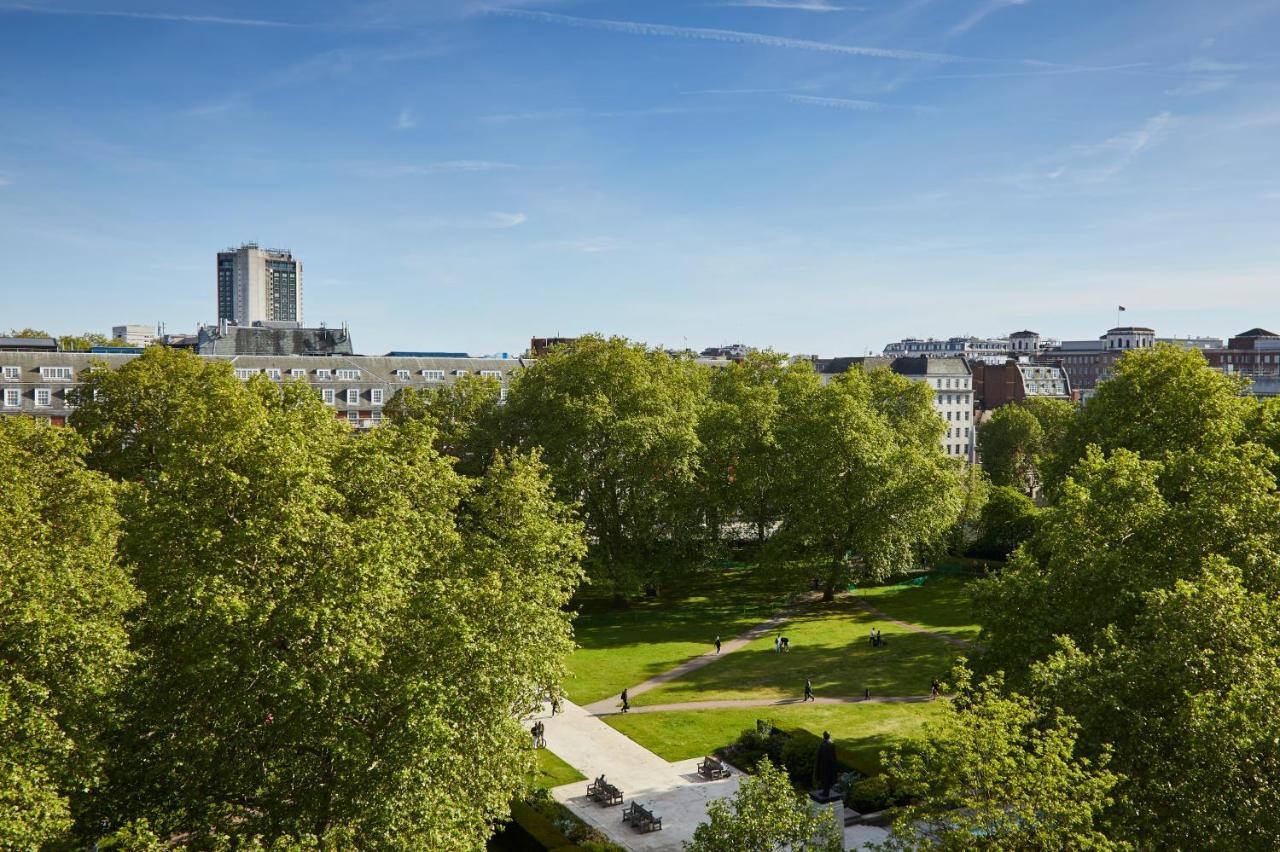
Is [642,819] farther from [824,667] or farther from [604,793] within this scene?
[824,667]

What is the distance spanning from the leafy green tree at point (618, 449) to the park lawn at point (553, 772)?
73.0 ft

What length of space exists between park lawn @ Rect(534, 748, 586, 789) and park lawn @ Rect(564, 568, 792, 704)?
563cm

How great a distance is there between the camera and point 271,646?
2366 centimetres

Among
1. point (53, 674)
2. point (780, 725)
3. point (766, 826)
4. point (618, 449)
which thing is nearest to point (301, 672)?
point (53, 674)

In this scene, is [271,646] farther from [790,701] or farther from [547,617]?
[790,701]

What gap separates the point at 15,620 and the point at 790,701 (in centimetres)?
3392

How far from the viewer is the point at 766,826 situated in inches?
786

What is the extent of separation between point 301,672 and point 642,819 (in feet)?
51.2

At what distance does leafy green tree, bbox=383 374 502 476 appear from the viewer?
2771 inches

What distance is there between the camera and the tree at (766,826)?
19891 millimetres

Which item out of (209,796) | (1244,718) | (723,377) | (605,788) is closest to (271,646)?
(209,796)

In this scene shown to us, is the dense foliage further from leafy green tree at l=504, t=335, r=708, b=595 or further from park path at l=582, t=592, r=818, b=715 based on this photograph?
leafy green tree at l=504, t=335, r=708, b=595

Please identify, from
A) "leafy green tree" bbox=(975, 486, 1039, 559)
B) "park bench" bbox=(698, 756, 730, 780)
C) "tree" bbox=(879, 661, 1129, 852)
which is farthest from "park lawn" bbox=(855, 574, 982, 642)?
"tree" bbox=(879, 661, 1129, 852)

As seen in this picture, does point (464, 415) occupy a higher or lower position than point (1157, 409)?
higher
